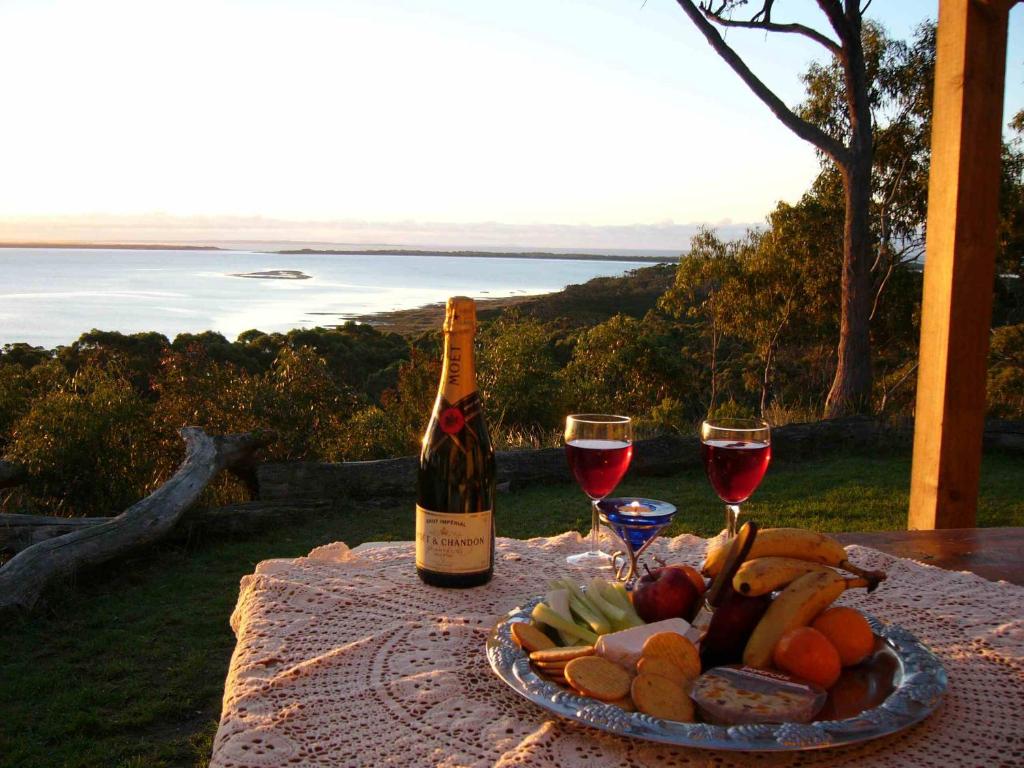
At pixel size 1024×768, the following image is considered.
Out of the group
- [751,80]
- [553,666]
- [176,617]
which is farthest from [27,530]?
[751,80]

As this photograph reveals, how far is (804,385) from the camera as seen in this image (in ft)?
53.4

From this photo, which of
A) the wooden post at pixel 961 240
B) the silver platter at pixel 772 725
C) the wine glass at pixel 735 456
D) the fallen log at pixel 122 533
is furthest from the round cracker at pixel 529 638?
the fallen log at pixel 122 533

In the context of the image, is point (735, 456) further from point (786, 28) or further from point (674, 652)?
point (786, 28)

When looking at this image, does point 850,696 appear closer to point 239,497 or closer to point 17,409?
point 239,497

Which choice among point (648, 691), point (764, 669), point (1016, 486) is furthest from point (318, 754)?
point (1016, 486)

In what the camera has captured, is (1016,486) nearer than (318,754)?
No

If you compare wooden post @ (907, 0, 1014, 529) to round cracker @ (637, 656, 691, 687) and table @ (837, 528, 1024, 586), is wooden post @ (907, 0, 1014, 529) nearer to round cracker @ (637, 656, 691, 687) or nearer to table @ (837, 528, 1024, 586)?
table @ (837, 528, 1024, 586)

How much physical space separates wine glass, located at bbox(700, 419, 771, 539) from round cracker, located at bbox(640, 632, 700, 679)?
0.50m

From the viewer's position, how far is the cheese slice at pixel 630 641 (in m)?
1.10

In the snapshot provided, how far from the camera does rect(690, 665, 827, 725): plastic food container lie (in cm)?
99

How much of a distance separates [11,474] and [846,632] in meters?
5.28

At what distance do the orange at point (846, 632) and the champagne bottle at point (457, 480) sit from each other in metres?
0.57

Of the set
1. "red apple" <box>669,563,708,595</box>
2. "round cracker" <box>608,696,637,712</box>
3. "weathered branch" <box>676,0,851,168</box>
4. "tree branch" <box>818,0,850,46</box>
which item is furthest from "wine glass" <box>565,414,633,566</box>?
"tree branch" <box>818,0,850,46</box>

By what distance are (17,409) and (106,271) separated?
17027 mm
